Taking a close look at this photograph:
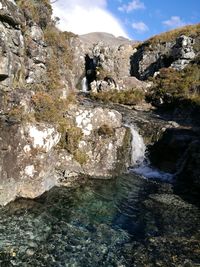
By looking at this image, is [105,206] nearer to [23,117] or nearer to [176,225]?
[176,225]

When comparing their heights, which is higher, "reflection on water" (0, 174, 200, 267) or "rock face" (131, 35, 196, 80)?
"rock face" (131, 35, 196, 80)

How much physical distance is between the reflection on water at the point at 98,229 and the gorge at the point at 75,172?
47 millimetres

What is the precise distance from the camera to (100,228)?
1611 centimetres

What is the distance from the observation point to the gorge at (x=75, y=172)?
14.1 metres

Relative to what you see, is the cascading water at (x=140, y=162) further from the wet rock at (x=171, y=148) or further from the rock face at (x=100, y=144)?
the rock face at (x=100, y=144)

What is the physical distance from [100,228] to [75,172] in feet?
25.3

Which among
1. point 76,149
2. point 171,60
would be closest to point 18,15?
point 76,149

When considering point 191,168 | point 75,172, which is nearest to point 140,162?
point 191,168

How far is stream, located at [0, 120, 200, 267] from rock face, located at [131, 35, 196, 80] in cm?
3498

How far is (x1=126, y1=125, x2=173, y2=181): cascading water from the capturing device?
26.7 metres

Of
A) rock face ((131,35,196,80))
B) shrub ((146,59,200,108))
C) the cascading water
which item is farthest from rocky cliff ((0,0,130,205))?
rock face ((131,35,196,80))

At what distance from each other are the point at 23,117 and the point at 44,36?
1329 centimetres

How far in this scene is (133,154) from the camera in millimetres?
28500

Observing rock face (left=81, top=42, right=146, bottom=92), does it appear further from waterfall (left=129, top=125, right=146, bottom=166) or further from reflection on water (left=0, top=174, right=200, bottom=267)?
reflection on water (left=0, top=174, right=200, bottom=267)
